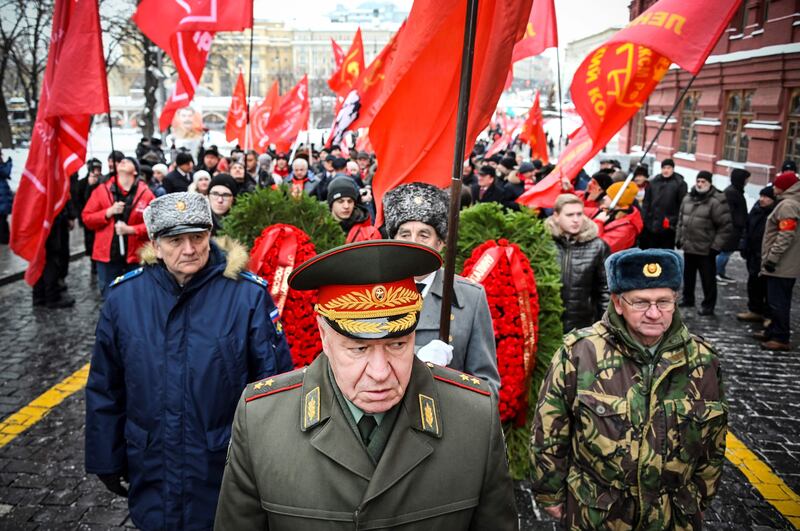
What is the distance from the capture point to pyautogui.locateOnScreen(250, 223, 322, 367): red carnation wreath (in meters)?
4.00

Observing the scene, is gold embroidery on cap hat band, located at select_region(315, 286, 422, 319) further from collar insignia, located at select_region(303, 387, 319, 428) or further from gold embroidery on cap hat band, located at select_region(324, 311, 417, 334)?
collar insignia, located at select_region(303, 387, 319, 428)

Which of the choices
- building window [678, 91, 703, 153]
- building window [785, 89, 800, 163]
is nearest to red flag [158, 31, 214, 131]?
building window [785, 89, 800, 163]

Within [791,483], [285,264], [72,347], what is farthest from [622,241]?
[72,347]

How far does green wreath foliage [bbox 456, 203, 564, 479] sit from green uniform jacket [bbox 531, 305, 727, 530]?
132cm

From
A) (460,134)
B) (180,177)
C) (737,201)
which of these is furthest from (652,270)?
(180,177)

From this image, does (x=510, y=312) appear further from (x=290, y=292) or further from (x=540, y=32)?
(x=540, y=32)

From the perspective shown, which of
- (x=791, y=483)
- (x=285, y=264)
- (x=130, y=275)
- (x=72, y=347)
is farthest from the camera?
(x=72, y=347)

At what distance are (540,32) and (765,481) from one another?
5608 mm

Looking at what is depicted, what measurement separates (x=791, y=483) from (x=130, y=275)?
4582mm

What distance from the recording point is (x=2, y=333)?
295 inches

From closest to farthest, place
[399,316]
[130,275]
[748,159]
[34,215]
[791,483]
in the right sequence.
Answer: [399,316], [130,275], [791,483], [34,215], [748,159]

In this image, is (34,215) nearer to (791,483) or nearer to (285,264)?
(285,264)

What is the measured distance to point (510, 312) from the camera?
12.2 ft

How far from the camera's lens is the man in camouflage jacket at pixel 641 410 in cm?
249
